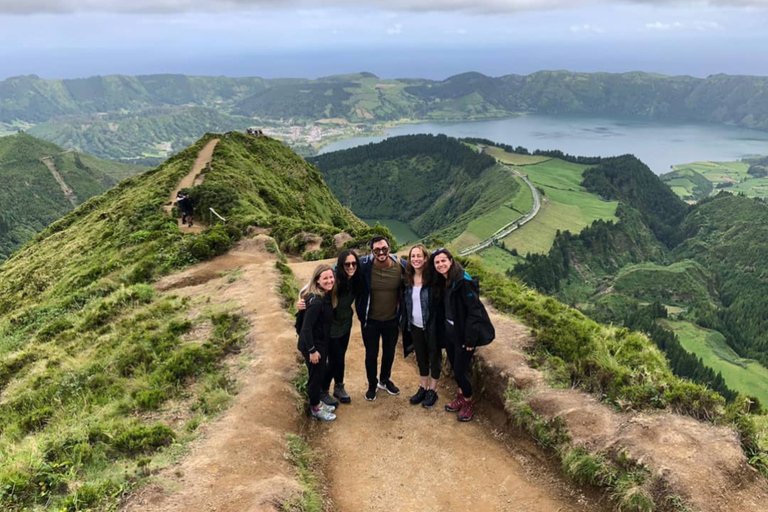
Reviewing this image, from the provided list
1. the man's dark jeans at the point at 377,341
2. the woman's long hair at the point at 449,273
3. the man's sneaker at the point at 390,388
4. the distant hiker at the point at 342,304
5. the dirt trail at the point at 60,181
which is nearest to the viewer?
the woman's long hair at the point at 449,273

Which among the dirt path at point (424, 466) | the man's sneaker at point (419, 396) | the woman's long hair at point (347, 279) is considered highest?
the woman's long hair at point (347, 279)

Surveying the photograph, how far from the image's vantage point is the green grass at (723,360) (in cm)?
8412

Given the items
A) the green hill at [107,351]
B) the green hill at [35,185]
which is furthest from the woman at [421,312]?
the green hill at [35,185]

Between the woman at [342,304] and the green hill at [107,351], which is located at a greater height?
the woman at [342,304]

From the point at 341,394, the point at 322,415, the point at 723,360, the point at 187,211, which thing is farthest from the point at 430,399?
the point at 723,360

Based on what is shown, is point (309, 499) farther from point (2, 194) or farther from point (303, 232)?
point (2, 194)

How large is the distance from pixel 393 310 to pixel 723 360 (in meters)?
110

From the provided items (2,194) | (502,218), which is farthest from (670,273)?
(2,194)

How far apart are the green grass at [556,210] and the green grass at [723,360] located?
136 ft

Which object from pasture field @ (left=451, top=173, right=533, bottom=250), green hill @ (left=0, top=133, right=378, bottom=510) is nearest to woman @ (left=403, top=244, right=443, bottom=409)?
green hill @ (left=0, top=133, right=378, bottom=510)

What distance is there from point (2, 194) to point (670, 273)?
20572 cm

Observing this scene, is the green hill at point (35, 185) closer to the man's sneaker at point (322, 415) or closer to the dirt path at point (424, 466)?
the man's sneaker at point (322, 415)

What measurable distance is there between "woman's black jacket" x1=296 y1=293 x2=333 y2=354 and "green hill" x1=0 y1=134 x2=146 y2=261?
157296 mm

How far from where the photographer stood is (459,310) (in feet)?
30.6
